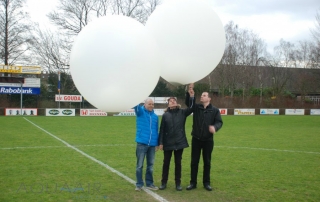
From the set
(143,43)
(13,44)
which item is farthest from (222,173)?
(13,44)

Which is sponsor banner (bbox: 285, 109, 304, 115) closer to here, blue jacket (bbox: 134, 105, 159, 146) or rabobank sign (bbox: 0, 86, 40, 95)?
rabobank sign (bbox: 0, 86, 40, 95)

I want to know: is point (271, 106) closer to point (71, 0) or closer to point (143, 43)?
point (71, 0)

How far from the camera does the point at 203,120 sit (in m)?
5.84

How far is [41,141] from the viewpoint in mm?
11766

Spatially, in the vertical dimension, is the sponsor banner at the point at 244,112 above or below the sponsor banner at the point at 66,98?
below

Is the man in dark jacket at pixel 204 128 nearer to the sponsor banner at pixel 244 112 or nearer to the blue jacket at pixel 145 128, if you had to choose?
the blue jacket at pixel 145 128

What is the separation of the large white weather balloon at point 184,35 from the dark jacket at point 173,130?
1.46 meters

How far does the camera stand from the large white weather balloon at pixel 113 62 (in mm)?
3426

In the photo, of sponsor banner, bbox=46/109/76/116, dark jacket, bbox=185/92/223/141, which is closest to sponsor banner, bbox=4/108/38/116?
sponsor banner, bbox=46/109/76/116

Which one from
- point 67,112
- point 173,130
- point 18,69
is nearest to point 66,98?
point 67,112

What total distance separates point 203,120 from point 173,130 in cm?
55

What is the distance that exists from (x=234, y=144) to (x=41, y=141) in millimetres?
6661

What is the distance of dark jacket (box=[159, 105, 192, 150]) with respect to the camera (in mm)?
5758

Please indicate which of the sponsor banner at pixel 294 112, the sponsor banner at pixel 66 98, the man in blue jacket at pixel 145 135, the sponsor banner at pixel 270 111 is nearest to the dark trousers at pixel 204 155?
the man in blue jacket at pixel 145 135
